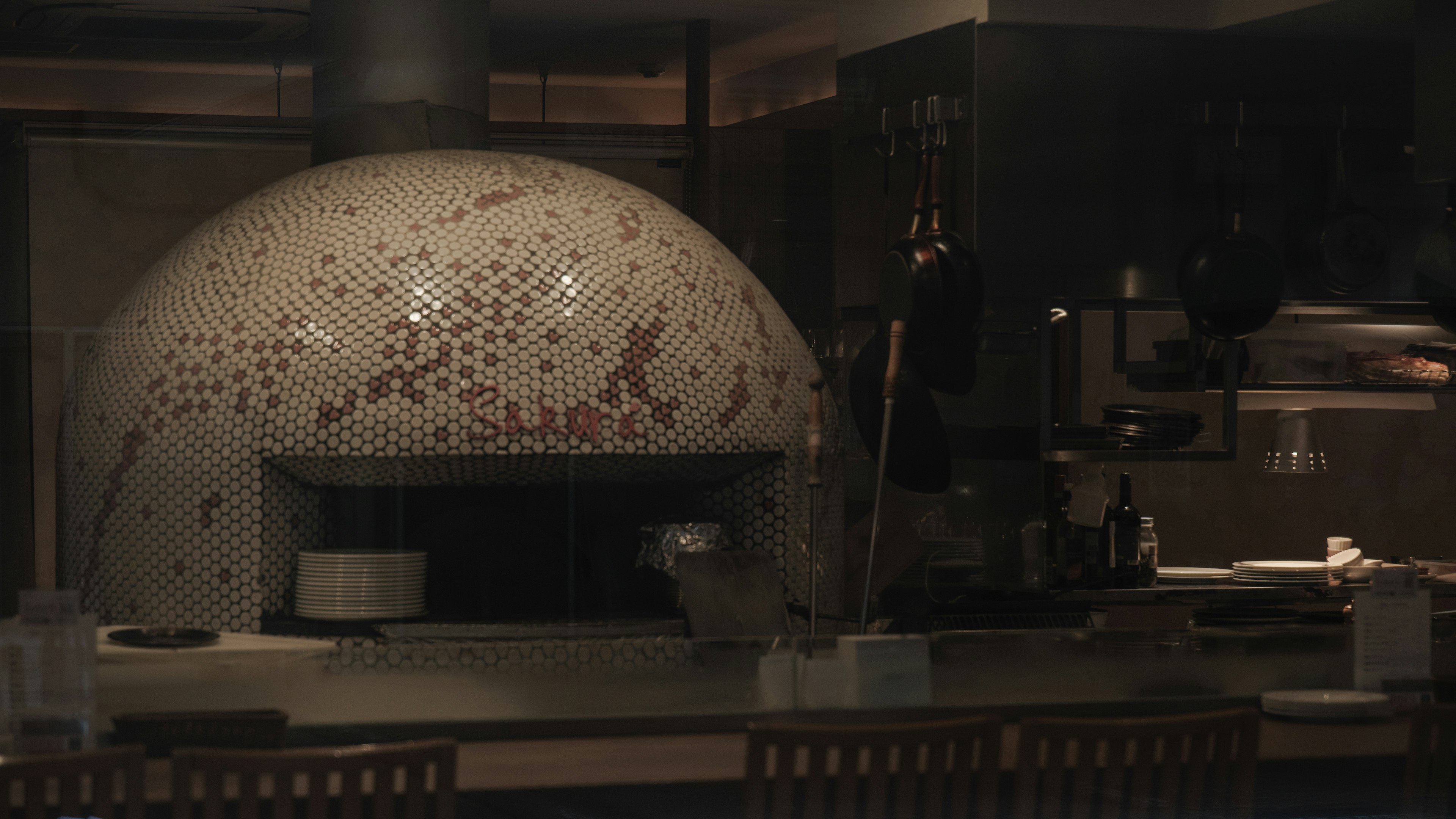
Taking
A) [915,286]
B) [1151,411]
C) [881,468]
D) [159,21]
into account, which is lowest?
[881,468]

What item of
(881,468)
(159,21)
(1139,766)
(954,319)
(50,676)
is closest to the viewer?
(50,676)

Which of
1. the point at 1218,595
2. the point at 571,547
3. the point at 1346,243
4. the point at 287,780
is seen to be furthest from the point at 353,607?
the point at 1346,243

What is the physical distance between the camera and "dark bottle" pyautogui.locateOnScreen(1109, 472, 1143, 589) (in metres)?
2.69

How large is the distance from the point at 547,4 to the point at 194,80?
606mm

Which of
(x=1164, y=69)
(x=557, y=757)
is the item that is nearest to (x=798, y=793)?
(x=557, y=757)

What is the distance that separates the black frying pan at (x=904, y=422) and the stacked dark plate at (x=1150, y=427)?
390mm

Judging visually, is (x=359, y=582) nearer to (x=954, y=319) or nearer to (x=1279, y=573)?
(x=954, y=319)

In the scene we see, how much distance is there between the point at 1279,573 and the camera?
2.72m

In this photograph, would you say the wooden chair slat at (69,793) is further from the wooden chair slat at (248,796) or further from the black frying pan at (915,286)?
the black frying pan at (915,286)

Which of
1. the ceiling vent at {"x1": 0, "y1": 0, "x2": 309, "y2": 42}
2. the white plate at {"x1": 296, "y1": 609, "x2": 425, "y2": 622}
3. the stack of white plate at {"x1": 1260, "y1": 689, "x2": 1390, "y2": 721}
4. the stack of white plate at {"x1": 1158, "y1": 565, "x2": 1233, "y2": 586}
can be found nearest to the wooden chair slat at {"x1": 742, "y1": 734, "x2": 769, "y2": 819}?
the white plate at {"x1": 296, "y1": 609, "x2": 425, "y2": 622}

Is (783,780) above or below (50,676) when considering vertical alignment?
below

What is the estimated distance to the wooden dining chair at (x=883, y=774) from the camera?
188cm

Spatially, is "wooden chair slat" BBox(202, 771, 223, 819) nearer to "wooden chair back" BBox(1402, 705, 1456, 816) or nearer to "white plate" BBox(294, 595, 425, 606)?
"white plate" BBox(294, 595, 425, 606)

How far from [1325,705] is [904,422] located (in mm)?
877
